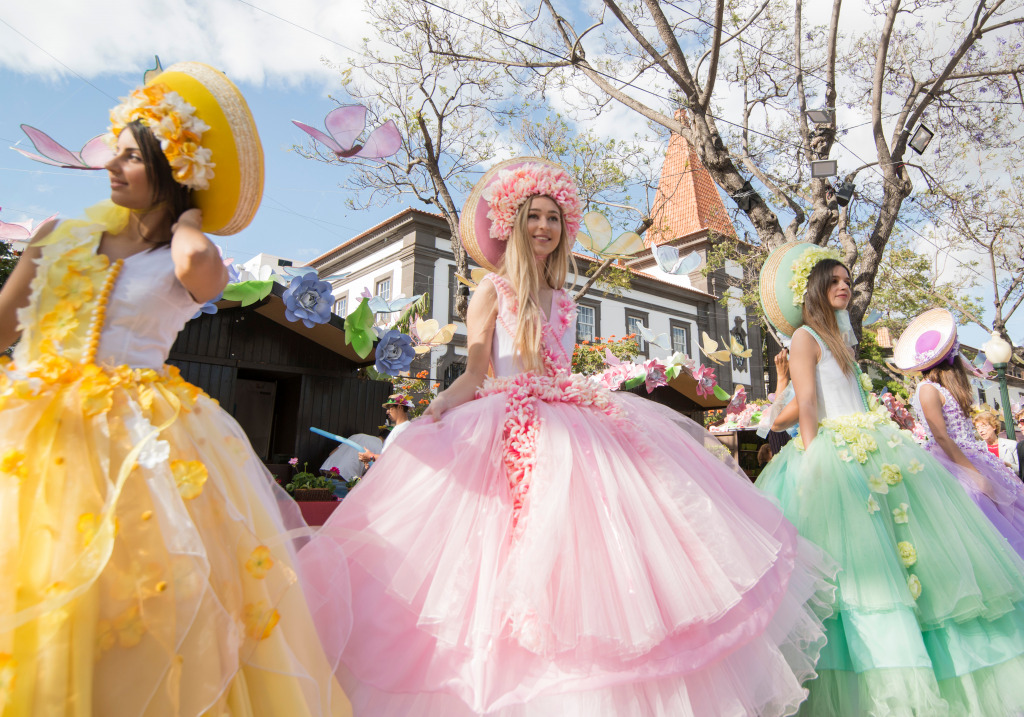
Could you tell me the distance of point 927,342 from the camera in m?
4.69

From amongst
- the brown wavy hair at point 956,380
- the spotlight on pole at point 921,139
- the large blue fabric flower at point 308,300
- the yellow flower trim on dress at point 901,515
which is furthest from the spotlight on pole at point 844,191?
the large blue fabric flower at point 308,300

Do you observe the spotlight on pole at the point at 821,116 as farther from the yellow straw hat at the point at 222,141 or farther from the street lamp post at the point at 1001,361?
the yellow straw hat at the point at 222,141

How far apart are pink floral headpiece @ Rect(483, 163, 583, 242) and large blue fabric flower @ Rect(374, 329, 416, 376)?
311cm

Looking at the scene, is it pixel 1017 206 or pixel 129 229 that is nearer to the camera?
pixel 129 229

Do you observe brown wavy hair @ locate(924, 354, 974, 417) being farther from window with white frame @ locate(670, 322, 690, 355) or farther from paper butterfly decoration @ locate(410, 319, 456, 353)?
window with white frame @ locate(670, 322, 690, 355)

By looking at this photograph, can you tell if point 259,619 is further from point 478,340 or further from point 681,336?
point 681,336

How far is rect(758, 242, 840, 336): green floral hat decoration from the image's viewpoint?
3656mm

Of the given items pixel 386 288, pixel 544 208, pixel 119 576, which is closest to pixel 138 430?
pixel 119 576

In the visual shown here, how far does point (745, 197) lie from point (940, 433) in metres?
4.76

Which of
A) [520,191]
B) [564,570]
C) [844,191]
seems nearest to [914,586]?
[564,570]

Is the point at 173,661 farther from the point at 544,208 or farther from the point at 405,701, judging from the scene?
the point at 544,208

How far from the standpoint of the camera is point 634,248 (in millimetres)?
7188

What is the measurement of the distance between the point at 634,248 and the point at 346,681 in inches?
238

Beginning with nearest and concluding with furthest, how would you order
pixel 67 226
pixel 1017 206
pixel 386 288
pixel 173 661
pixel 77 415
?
pixel 173 661 < pixel 77 415 < pixel 67 226 < pixel 1017 206 < pixel 386 288
